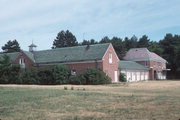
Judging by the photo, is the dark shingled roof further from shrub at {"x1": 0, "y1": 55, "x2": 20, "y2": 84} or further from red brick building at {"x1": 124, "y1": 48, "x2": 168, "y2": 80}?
red brick building at {"x1": 124, "y1": 48, "x2": 168, "y2": 80}

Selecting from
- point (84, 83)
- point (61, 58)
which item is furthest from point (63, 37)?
point (84, 83)

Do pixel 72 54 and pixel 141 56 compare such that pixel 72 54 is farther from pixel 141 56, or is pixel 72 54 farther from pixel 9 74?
pixel 141 56

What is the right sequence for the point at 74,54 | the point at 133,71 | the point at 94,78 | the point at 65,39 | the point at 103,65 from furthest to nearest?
the point at 65,39 → the point at 133,71 → the point at 74,54 → the point at 103,65 → the point at 94,78

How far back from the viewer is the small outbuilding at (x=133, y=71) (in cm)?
6664

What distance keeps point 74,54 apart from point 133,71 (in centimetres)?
1578

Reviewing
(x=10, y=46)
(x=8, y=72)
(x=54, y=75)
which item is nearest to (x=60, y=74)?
(x=54, y=75)

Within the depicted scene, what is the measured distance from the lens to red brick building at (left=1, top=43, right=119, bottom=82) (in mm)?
57312

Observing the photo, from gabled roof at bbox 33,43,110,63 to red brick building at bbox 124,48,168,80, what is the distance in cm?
2581

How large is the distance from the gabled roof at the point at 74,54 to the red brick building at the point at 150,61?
84.7 feet

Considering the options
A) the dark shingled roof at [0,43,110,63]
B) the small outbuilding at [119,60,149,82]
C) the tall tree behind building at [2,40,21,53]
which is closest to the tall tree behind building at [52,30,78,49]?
the tall tree behind building at [2,40,21,53]

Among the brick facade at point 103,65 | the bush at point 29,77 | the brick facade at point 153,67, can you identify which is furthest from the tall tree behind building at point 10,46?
the bush at point 29,77

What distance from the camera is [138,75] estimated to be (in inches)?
2931

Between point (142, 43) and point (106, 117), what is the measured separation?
10761cm

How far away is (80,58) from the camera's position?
192 feet
